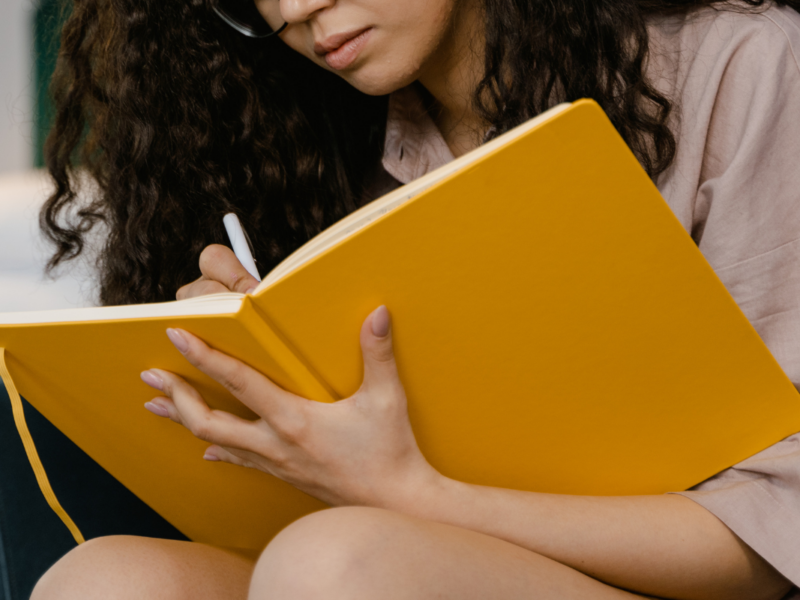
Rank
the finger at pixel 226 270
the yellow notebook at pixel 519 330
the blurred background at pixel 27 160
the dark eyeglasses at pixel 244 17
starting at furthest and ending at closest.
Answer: the blurred background at pixel 27 160 → the dark eyeglasses at pixel 244 17 → the finger at pixel 226 270 → the yellow notebook at pixel 519 330

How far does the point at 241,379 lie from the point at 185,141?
2.00 ft

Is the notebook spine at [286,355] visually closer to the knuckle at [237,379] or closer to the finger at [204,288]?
the knuckle at [237,379]


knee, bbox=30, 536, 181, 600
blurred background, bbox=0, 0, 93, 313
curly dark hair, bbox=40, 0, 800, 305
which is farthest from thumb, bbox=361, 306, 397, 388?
blurred background, bbox=0, 0, 93, 313

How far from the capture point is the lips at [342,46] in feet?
2.66

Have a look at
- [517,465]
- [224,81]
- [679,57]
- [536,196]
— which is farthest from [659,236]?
[224,81]

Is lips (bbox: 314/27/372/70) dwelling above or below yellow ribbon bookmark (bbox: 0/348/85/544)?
above

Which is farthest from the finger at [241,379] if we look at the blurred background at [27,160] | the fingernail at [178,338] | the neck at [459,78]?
the blurred background at [27,160]

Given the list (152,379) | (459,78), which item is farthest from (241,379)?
(459,78)

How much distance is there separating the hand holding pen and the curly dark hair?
261mm

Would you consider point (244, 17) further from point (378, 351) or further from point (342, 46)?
point (378, 351)

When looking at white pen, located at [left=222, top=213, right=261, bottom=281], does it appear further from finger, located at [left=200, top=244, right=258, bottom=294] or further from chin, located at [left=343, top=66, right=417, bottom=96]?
chin, located at [left=343, top=66, right=417, bottom=96]

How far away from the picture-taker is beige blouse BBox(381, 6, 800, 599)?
1.97 feet

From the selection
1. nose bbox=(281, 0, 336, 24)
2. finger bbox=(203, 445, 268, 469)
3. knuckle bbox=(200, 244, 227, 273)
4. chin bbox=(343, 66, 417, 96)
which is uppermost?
nose bbox=(281, 0, 336, 24)

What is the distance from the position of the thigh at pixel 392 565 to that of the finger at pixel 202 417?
110mm
